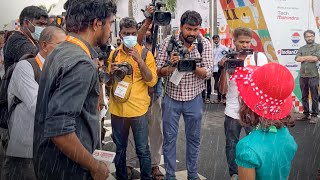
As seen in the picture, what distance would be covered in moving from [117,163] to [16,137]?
151 cm

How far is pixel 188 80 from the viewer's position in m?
3.96

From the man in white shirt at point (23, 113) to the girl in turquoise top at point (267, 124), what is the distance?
5.13ft

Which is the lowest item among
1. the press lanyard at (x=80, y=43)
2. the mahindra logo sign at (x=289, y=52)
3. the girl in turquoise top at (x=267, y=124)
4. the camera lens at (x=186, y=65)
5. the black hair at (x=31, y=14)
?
the girl in turquoise top at (x=267, y=124)

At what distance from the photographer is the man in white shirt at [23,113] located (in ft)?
8.48

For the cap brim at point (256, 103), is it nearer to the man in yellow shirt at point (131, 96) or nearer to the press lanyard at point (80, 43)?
the press lanyard at point (80, 43)

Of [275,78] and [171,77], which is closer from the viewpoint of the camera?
[275,78]

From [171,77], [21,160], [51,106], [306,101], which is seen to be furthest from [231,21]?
[51,106]

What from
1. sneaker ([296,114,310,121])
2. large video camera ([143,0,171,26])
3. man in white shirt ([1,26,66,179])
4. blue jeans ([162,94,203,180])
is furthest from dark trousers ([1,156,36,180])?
sneaker ([296,114,310,121])

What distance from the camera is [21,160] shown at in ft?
9.09

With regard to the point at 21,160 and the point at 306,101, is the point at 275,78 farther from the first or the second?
the point at 306,101

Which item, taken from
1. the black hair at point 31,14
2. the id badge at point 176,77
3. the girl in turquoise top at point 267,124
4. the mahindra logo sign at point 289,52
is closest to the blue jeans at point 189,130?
the id badge at point 176,77

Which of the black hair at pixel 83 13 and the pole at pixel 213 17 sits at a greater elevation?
the pole at pixel 213 17

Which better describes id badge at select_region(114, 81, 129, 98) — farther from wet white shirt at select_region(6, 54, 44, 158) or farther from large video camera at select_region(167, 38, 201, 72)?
wet white shirt at select_region(6, 54, 44, 158)

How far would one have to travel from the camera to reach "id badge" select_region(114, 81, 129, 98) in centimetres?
380
